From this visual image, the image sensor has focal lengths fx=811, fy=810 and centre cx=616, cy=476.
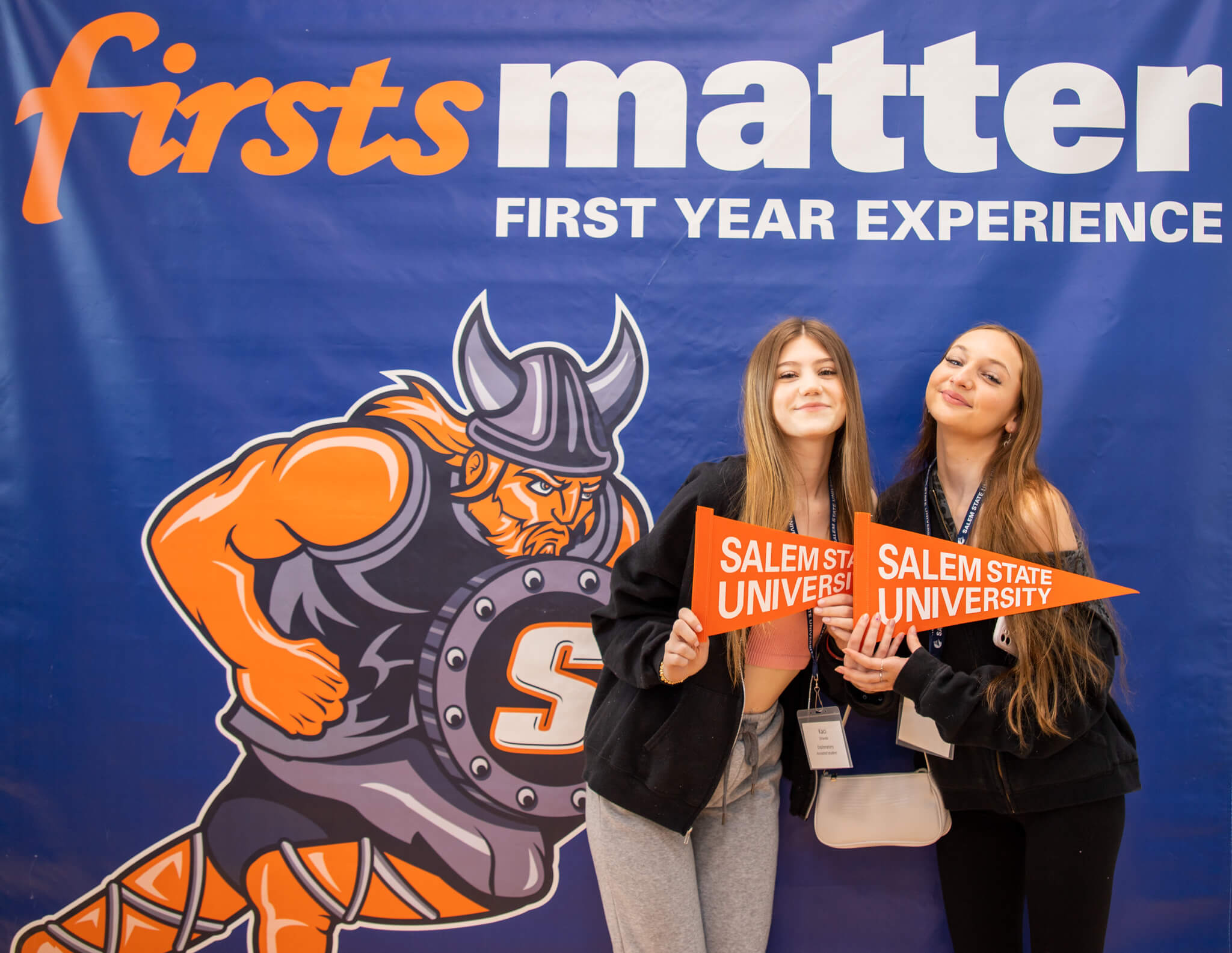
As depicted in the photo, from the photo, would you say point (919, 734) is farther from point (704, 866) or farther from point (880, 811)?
point (704, 866)

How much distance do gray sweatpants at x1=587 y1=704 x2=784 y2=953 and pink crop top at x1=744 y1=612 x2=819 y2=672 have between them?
0.11 meters

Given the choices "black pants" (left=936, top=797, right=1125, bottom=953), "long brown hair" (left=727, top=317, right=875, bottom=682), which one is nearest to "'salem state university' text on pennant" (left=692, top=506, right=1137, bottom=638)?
"long brown hair" (left=727, top=317, right=875, bottom=682)

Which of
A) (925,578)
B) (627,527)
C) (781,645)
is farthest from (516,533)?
(925,578)

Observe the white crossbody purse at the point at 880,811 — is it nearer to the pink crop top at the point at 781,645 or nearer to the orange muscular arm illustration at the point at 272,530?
the pink crop top at the point at 781,645

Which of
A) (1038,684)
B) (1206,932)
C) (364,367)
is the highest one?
(364,367)

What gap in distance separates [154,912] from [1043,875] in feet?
6.73

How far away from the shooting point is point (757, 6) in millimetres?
2066

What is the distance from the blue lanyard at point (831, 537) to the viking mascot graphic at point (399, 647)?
Answer: 1.72 ft

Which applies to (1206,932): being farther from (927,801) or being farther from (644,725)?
(644,725)

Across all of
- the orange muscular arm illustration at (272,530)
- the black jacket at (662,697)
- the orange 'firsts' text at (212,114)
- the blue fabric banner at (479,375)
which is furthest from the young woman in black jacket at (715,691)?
the orange 'firsts' text at (212,114)

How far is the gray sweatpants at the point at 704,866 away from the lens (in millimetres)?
1514

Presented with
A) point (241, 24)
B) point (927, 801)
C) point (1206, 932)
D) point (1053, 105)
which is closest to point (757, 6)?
point (1053, 105)

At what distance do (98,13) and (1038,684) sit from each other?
2.74m

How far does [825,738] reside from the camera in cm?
165
